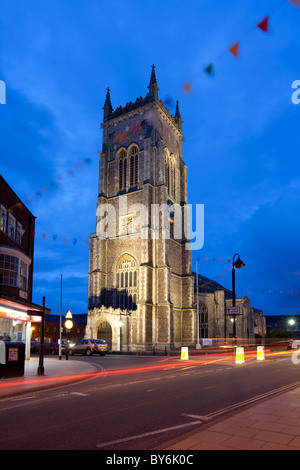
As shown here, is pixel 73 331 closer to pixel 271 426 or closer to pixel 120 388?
pixel 120 388

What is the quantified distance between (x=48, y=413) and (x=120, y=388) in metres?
4.36

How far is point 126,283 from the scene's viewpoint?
155 ft

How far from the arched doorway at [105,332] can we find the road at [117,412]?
102ft

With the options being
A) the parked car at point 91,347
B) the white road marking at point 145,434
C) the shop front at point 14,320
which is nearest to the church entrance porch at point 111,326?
the parked car at point 91,347

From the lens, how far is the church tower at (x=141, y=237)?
43750 mm

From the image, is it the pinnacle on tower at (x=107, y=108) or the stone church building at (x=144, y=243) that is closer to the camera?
the stone church building at (x=144, y=243)

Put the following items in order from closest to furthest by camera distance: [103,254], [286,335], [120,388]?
[120,388], [103,254], [286,335]

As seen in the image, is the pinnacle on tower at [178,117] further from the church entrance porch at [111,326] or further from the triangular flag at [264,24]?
the triangular flag at [264,24]

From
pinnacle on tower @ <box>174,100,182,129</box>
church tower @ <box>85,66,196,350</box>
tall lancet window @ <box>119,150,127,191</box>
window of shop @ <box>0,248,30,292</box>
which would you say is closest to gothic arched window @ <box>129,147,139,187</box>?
church tower @ <box>85,66,196,350</box>

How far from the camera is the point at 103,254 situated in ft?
161

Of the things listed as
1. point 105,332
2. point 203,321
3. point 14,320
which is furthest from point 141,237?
point 14,320

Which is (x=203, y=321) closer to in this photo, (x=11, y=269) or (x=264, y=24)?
(x=11, y=269)

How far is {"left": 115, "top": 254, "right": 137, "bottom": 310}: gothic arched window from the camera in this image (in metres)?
46.3
